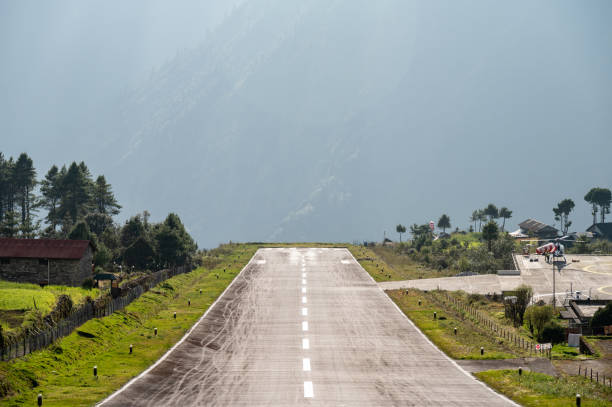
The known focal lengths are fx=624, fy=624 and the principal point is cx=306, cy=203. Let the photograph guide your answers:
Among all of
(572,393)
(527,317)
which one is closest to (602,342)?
(527,317)

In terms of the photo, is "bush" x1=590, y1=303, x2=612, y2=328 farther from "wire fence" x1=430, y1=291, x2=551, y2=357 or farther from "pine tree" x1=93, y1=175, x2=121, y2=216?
"pine tree" x1=93, y1=175, x2=121, y2=216

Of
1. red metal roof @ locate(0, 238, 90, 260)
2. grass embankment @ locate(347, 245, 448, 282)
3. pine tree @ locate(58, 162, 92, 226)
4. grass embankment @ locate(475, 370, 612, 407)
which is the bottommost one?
grass embankment @ locate(475, 370, 612, 407)

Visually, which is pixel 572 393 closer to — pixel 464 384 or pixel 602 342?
pixel 464 384

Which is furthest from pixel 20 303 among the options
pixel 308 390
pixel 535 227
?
pixel 535 227

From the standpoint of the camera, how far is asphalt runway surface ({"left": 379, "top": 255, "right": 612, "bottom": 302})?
6883 cm

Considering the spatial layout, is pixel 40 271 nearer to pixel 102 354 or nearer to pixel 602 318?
pixel 102 354

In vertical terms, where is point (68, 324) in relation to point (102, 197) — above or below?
below

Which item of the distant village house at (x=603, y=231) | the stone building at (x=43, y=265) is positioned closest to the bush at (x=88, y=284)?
the stone building at (x=43, y=265)

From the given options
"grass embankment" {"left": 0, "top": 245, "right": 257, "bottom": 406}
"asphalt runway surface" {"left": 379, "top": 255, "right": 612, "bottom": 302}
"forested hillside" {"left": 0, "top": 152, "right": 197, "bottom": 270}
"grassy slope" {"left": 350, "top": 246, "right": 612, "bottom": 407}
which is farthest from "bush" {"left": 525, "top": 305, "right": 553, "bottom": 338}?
"forested hillside" {"left": 0, "top": 152, "right": 197, "bottom": 270}

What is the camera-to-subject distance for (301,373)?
31469 millimetres

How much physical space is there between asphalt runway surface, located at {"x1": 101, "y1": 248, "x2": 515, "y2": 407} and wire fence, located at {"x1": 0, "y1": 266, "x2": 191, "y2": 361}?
250 inches

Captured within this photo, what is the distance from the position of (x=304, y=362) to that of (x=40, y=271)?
3721 cm

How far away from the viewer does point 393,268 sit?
91000 mm

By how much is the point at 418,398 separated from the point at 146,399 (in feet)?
38.5
